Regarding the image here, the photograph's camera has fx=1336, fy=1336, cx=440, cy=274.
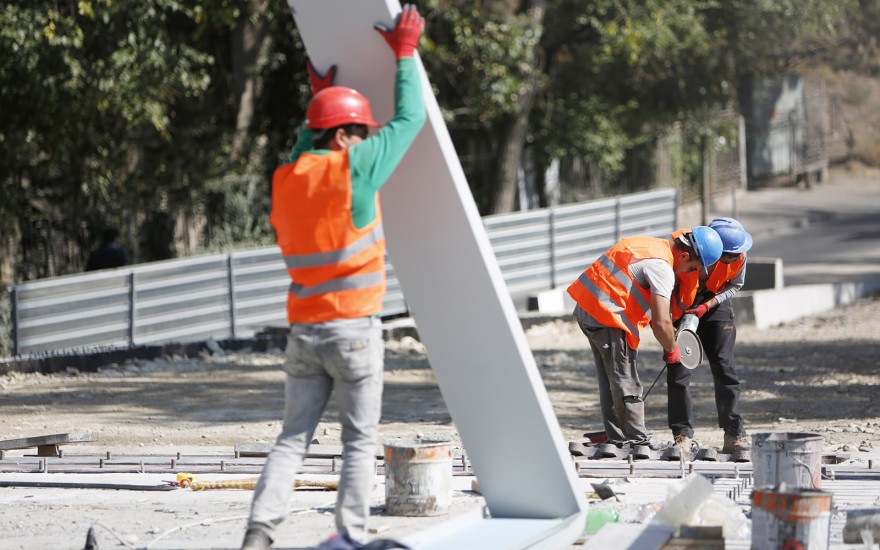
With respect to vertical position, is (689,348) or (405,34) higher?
(405,34)

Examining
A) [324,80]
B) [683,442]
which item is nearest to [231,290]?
[683,442]

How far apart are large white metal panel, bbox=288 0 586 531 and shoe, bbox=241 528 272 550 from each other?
103 cm

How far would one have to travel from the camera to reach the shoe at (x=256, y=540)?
5074mm

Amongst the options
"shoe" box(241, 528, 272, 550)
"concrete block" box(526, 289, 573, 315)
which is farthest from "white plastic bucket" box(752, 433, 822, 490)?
"concrete block" box(526, 289, 573, 315)

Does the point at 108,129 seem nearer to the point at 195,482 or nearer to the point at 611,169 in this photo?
the point at 611,169

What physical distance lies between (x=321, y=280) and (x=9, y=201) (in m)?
13.0

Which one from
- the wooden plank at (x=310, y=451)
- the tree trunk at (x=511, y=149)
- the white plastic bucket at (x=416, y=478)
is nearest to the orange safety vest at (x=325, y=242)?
the white plastic bucket at (x=416, y=478)

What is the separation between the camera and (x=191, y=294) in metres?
15.1

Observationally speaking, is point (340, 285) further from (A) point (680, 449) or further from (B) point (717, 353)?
(B) point (717, 353)

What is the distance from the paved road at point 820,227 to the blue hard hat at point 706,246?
1355cm

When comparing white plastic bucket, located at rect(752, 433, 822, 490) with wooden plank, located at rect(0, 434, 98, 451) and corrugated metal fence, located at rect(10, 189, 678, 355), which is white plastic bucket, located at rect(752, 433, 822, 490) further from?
corrugated metal fence, located at rect(10, 189, 678, 355)

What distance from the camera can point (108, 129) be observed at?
1933 centimetres

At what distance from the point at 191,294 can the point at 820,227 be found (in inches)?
716

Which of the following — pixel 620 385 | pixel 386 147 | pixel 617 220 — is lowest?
pixel 620 385
